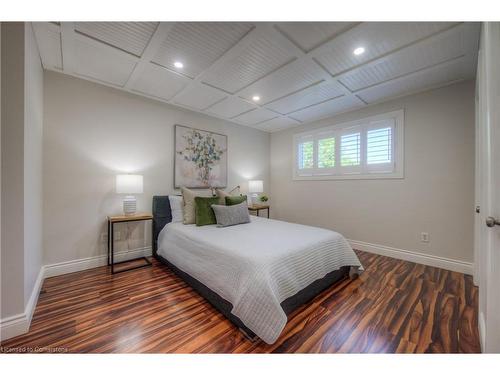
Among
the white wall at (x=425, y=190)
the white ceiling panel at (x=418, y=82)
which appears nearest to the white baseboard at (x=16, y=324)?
the white wall at (x=425, y=190)

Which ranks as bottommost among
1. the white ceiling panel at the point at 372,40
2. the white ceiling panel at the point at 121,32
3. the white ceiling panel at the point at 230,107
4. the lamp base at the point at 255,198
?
the lamp base at the point at 255,198

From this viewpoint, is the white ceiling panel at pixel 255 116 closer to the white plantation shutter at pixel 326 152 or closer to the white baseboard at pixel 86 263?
the white plantation shutter at pixel 326 152

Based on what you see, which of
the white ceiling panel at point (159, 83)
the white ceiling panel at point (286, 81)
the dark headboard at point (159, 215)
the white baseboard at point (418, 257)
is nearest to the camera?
the white ceiling panel at point (286, 81)

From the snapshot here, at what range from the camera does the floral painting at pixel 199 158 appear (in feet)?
10.9

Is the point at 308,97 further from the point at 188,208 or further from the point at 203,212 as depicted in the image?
the point at 188,208

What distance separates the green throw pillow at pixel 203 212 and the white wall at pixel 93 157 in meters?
0.81

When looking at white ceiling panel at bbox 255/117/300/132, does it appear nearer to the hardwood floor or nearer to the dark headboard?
the dark headboard

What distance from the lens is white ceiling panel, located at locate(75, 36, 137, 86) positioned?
1.88 m

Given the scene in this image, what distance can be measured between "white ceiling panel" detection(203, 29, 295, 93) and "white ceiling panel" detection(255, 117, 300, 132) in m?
1.49

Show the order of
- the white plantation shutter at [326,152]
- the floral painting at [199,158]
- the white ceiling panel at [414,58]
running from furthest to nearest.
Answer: the white plantation shutter at [326,152]
the floral painting at [199,158]
the white ceiling panel at [414,58]

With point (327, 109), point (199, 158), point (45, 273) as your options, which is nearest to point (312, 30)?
point (327, 109)

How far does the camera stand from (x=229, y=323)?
157 cm
